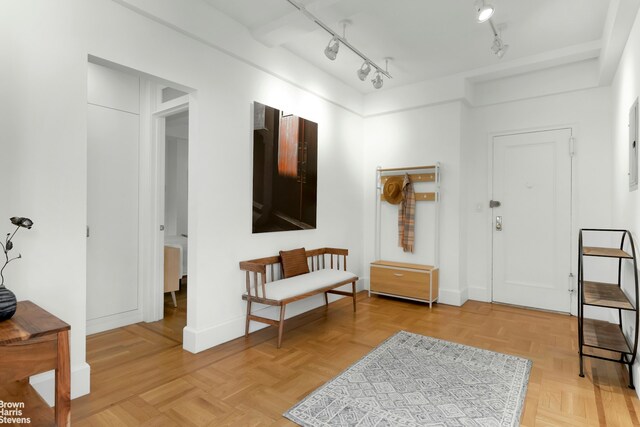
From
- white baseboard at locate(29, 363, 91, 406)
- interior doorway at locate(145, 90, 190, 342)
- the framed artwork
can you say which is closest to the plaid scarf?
the framed artwork

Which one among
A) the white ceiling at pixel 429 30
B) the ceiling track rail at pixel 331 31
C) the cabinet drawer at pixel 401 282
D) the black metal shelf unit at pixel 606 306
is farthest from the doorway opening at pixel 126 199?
the black metal shelf unit at pixel 606 306

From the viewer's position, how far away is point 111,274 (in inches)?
141

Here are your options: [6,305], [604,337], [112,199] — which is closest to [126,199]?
[112,199]

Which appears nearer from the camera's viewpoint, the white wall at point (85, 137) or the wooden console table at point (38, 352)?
the wooden console table at point (38, 352)

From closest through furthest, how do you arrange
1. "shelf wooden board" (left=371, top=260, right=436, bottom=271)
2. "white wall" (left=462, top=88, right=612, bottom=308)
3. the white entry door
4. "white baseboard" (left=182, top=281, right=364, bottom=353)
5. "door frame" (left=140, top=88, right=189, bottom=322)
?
1. "white baseboard" (left=182, top=281, right=364, bottom=353)
2. "door frame" (left=140, top=88, right=189, bottom=322)
3. "white wall" (left=462, top=88, right=612, bottom=308)
4. the white entry door
5. "shelf wooden board" (left=371, top=260, right=436, bottom=271)

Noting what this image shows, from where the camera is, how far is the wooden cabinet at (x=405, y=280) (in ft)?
14.6

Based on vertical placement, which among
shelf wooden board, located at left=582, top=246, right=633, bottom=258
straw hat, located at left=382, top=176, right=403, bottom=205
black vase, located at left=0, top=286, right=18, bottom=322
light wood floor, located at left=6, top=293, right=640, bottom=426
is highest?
straw hat, located at left=382, top=176, right=403, bottom=205

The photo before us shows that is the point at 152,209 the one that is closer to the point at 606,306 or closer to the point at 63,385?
the point at 63,385

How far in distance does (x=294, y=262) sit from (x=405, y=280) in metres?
1.58

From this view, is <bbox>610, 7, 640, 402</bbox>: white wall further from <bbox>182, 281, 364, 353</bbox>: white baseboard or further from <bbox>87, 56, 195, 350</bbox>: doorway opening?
<bbox>87, 56, 195, 350</bbox>: doorway opening

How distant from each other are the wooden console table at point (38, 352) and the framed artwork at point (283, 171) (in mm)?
1982

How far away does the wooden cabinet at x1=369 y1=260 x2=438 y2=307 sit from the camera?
175 inches

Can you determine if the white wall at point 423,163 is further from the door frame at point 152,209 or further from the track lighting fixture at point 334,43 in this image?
the door frame at point 152,209

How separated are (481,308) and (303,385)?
287cm
